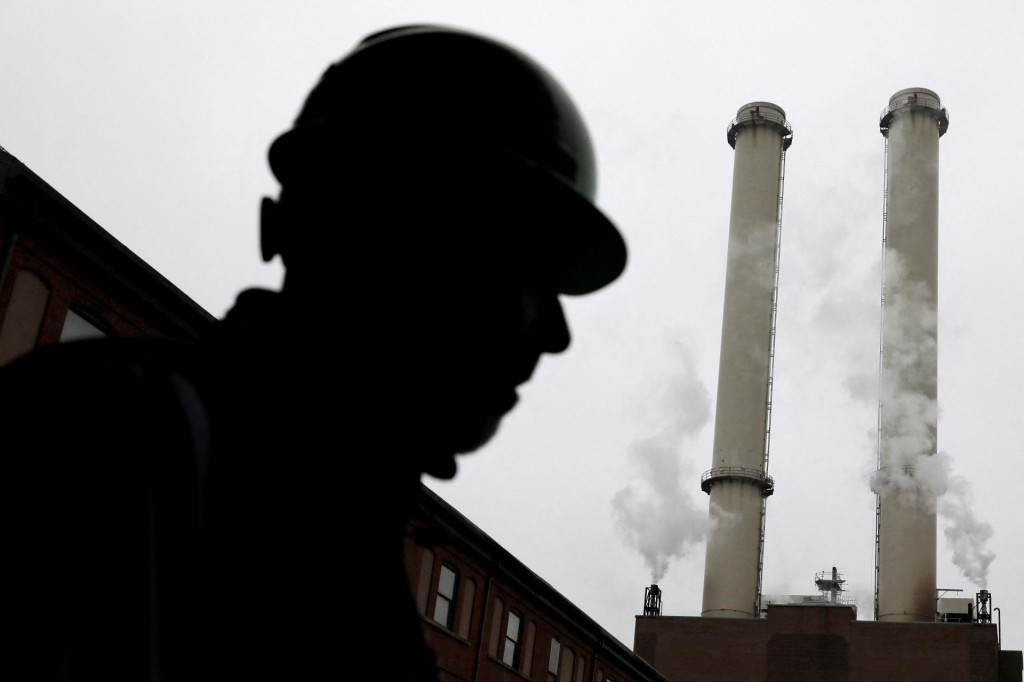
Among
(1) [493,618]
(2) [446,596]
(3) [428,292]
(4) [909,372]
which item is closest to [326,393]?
(3) [428,292]

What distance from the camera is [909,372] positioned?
47281mm

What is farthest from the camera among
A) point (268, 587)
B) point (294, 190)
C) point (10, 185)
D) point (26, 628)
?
point (10, 185)

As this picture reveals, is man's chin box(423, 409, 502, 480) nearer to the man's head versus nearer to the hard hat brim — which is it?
the man's head

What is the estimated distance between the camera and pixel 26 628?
37.2 inches

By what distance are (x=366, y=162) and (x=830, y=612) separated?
46517 millimetres

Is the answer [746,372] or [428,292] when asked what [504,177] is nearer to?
[428,292]

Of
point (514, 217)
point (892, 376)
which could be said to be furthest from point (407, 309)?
point (892, 376)

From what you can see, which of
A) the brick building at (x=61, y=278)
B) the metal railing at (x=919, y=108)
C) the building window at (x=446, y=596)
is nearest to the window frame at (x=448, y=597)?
the building window at (x=446, y=596)

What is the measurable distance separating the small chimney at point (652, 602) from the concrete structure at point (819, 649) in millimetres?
2612

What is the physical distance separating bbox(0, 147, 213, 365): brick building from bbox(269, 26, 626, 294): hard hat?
16166 mm

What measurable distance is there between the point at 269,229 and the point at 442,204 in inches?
10.3

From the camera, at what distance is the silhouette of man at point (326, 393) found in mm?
974

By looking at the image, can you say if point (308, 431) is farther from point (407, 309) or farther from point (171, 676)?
point (171, 676)

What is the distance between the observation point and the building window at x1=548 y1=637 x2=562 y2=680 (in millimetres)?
32781
